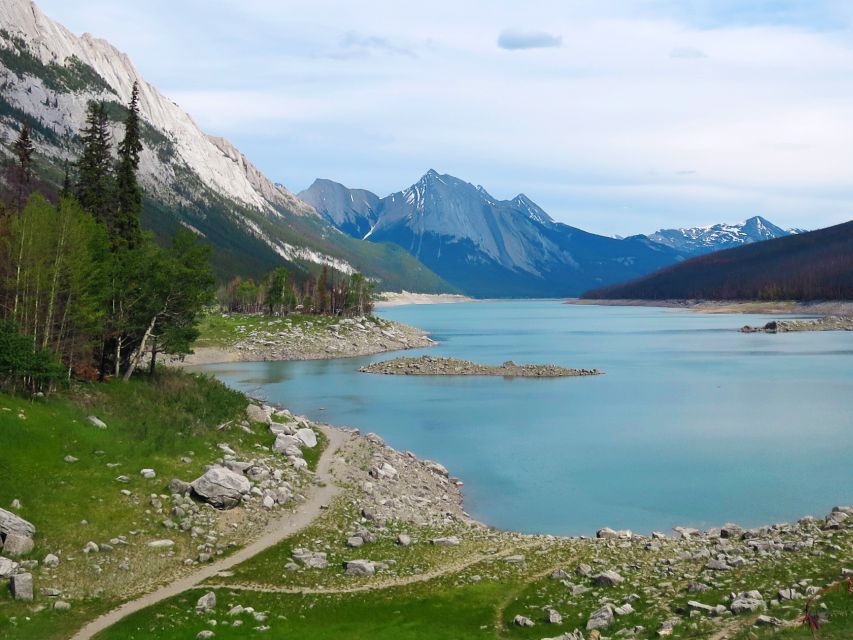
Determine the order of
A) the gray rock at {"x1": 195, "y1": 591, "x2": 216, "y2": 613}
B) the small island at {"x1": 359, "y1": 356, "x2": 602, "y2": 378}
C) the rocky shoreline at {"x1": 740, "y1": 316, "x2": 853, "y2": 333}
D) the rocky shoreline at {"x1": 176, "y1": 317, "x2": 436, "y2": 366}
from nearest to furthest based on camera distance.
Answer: the gray rock at {"x1": 195, "y1": 591, "x2": 216, "y2": 613} < the small island at {"x1": 359, "y1": 356, "x2": 602, "y2": 378} < the rocky shoreline at {"x1": 176, "y1": 317, "x2": 436, "y2": 366} < the rocky shoreline at {"x1": 740, "y1": 316, "x2": 853, "y2": 333}

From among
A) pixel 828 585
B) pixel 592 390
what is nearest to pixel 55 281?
pixel 828 585

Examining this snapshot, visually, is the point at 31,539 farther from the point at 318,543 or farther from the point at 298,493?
the point at 298,493

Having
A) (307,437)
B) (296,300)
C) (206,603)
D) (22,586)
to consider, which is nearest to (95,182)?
(307,437)

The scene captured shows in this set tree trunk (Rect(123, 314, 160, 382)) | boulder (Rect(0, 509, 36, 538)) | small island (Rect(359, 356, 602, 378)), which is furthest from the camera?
small island (Rect(359, 356, 602, 378))

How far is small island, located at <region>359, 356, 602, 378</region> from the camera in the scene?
105562 mm

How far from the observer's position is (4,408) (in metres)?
33.5

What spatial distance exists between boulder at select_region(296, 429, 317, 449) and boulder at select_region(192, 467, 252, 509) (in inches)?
501

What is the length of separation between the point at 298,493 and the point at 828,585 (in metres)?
23.0

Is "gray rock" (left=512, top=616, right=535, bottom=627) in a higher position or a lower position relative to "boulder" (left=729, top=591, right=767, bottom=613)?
lower

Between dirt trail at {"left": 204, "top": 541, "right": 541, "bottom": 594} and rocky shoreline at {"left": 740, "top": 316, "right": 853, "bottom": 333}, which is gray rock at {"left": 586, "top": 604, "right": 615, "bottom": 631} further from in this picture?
rocky shoreline at {"left": 740, "top": 316, "right": 853, "bottom": 333}

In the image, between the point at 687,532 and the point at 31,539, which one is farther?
the point at 687,532

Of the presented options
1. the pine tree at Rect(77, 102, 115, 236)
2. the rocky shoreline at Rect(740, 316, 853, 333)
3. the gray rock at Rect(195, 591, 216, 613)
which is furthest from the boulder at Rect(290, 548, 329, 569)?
the rocky shoreline at Rect(740, 316, 853, 333)

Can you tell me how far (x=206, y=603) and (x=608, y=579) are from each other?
12.7 metres

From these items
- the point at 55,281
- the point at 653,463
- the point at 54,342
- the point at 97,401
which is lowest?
the point at 653,463
